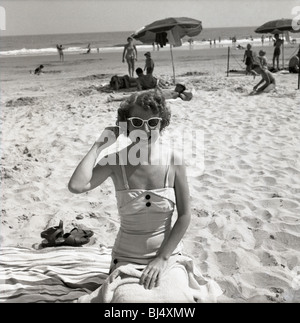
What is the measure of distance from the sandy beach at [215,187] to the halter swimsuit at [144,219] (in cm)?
83

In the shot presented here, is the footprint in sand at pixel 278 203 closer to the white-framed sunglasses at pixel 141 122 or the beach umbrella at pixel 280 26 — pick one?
the white-framed sunglasses at pixel 141 122

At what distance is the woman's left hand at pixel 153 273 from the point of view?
77.7 inches

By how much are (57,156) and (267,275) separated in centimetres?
346

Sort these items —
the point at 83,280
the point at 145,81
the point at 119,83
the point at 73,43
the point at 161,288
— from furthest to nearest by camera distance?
the point at 73,43 < the point at 119,83 < the point at 145,81 < the point at 83,280 < the point at 161,288

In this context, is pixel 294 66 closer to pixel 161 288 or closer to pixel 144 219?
pixel 144 219

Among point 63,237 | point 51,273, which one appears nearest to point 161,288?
point 51,273

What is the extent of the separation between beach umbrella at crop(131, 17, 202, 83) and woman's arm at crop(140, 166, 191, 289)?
10538 millimetres

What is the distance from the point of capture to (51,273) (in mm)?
2779

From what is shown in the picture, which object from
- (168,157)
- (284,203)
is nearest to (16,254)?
(168,157)

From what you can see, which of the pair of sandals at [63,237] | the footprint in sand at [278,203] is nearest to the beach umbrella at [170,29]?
the footprint in sand at [278,203]

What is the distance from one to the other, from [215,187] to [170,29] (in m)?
8.73

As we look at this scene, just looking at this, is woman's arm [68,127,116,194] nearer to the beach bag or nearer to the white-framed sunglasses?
the white-framed sunglasses

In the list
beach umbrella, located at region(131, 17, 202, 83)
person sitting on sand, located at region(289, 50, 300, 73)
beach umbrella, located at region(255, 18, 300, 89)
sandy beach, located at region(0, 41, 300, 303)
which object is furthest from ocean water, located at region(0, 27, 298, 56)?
sandy beach, located at region(0, 41, 300, 303)

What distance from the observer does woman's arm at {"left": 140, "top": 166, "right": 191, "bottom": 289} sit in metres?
1.99
